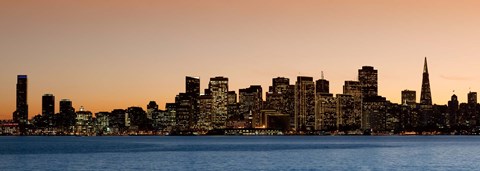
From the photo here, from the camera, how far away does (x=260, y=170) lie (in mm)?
101125

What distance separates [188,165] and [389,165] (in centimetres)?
2705

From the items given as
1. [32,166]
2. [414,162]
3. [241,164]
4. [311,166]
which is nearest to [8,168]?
[32,166]

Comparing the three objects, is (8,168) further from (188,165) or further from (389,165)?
(389,165)

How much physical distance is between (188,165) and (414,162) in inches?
1282

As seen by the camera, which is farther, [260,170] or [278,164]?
[278,164]

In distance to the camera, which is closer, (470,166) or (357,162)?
(470,166)

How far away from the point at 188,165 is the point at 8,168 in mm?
23508

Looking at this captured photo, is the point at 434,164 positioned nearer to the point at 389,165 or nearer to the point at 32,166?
the point at 389,165

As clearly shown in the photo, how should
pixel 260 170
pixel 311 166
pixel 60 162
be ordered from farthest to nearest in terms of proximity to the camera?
pixel 60 162 < pixel 311 166 < pixel 260 170

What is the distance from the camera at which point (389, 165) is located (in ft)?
366

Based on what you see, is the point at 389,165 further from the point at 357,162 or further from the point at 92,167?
the point at 92,167

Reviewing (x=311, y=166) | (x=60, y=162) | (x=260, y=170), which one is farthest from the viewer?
(x=60, y=162)

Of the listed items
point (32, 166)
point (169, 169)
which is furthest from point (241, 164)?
point (32, 166)

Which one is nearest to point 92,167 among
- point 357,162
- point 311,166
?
point 311,166
